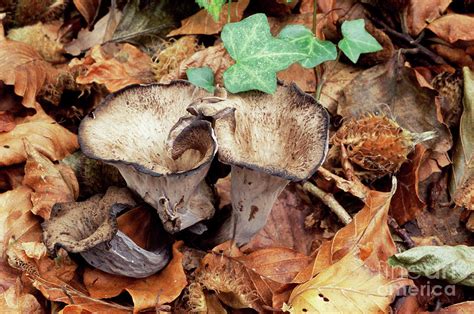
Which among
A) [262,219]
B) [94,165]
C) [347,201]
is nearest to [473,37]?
[347,201]

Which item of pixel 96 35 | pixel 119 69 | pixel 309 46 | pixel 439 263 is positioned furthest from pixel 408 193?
pixel 96 35

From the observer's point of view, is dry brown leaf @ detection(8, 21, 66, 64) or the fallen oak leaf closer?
the fallen oak leaf

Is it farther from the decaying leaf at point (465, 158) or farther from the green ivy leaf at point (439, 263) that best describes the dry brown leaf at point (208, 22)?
the green ivy leaf at point (439, 263)

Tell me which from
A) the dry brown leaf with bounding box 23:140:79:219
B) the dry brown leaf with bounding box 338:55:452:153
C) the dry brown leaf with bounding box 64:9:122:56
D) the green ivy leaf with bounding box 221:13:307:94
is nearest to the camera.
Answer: the green ivy leaf with bounding box 221:13:307:94

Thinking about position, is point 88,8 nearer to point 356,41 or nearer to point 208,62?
point 208,62

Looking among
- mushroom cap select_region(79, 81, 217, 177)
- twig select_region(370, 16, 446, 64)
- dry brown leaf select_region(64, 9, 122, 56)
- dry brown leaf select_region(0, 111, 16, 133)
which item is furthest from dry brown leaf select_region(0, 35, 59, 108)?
twig select_region(370, 16, 446, 64)

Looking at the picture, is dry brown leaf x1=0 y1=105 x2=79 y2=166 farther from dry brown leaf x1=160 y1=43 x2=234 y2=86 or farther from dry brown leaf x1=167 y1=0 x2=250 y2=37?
dry brown leaf x1=167 y1=0 x2=250 y2=37

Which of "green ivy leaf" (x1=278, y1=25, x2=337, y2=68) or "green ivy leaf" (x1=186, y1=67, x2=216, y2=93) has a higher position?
"green ivy leaf" (x1=278, y1=25, x2=337, y2=68)
